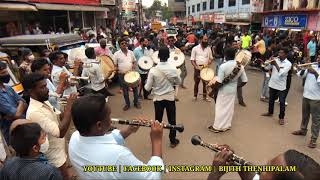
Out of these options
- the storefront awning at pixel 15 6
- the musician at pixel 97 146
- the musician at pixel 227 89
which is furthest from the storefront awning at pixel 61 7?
the musician at pixel 97 146

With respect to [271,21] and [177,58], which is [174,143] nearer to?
[177,58]

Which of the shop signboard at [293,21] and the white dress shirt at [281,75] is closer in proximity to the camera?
the white dress shirt at [281,75]

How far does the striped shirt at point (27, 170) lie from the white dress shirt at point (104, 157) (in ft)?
0.81

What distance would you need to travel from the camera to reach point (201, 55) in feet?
28.3

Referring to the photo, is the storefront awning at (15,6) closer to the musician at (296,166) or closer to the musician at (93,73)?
the musician at (93,73)

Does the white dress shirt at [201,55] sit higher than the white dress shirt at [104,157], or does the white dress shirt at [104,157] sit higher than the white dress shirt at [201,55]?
the white dress shirt at [201,55]

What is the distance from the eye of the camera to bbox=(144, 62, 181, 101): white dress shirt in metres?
5.36

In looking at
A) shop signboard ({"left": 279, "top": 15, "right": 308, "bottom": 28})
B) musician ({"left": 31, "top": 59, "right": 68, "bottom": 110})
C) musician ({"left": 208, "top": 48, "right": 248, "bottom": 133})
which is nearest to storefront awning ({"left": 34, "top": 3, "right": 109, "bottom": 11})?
musician ({"left": 208, "top": 48, "right": 248, "bottom": 133})

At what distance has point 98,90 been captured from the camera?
6.75 m

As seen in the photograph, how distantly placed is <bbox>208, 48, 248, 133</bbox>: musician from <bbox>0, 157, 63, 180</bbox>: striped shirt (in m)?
4.49

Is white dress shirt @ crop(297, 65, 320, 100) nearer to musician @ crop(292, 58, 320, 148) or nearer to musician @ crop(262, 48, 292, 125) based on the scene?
musician @ crop(292, 58, 320, 148)

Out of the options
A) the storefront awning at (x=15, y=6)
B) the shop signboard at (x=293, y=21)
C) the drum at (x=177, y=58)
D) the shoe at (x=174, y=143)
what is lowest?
the shoe at (x=174, y=143)

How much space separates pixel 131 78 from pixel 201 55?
7.47ft

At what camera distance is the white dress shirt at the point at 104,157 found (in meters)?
2.03
